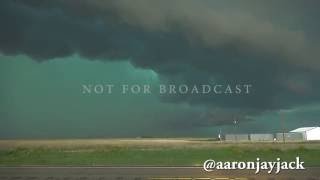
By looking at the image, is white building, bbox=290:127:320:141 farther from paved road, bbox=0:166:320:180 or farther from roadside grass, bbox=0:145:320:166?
paved road, bbox=0:166:320:180

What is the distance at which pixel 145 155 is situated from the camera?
3.78 m

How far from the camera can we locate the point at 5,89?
12.4ft

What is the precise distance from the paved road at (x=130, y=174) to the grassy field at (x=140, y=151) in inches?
1.8

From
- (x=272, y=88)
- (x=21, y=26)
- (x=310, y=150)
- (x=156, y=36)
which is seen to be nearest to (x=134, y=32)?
(x=156, y=36)

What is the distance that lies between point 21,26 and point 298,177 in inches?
85.8

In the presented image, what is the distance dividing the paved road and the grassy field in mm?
47

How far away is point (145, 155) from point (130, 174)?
177 millimetres

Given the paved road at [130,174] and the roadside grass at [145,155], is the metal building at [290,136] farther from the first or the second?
the paved road at [130,174]

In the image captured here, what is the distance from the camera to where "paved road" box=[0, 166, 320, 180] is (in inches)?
150

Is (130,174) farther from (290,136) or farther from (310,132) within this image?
(310,132)

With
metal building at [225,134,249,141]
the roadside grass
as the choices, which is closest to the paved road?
the roadside grass

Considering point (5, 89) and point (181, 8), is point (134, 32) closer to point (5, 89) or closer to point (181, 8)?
point (181, 8)

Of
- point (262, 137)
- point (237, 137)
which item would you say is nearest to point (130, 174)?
point (237, 137)

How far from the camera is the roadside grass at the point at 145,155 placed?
12.3 feet
